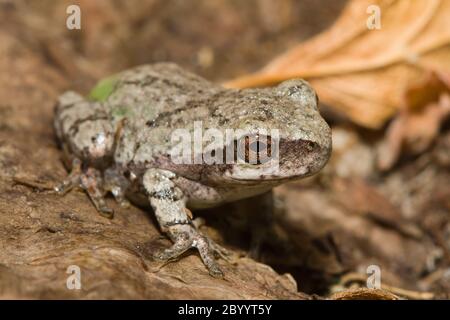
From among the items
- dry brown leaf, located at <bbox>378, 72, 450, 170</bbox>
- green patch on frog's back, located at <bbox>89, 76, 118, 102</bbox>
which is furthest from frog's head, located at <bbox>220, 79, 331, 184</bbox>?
dry brown leaf, located at <bbox>378, 72, 450, 170</bbox>

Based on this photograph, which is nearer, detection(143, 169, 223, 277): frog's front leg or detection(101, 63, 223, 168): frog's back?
detection(143, 169, 223, 277): frog's front leg

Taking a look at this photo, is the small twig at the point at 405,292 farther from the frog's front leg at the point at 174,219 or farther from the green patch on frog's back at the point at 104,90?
the green patch on frog's back at the point at 104,90

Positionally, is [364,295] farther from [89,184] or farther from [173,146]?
[89,184]

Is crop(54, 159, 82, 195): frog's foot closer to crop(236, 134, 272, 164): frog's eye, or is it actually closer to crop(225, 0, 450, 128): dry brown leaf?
crop(236, 134, 272, 164): frog's eye

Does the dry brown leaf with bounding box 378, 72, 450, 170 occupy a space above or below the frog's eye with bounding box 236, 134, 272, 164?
above

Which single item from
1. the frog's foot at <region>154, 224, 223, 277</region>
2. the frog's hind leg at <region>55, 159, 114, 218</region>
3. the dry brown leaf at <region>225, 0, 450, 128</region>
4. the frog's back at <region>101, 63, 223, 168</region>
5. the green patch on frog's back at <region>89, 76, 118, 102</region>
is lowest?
the frog's foot at <region>154, 224, 223, 277</region>

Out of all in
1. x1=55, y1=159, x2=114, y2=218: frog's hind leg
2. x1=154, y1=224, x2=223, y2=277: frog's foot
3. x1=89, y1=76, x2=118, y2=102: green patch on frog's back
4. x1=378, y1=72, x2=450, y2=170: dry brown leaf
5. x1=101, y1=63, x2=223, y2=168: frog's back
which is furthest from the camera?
x1=378, y1=72, x2=450, y2=170: dry brown leaf

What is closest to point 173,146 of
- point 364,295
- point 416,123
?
point 364,295
